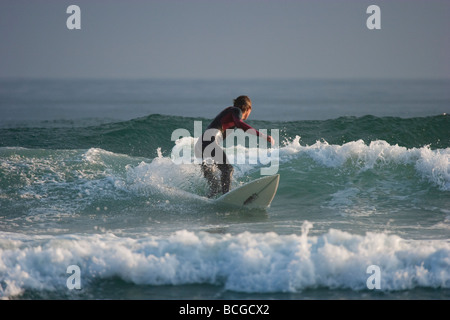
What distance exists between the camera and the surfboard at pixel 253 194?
287 inches

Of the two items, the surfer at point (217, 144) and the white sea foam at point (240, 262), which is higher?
the surfer at point (217, 144)

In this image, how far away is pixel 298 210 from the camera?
7.66 m

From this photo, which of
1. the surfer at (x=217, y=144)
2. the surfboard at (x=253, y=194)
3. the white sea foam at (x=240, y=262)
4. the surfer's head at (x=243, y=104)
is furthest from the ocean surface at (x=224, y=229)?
the surfer's head at (x=243, y=104)

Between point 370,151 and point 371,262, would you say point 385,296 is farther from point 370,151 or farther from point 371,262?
point 370,151

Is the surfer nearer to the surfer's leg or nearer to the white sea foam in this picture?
the surfer's leg

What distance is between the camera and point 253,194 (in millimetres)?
7395

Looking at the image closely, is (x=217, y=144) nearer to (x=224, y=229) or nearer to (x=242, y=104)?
(x=242, y=104)

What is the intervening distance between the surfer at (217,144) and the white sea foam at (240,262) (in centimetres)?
201

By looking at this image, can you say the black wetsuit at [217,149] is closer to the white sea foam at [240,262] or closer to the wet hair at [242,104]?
the wet hair at [242,104]

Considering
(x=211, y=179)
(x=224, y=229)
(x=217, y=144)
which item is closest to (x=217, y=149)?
(x=217, y=144)

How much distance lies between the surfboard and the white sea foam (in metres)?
1.79

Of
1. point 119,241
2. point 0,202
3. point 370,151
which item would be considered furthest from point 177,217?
point 370,151

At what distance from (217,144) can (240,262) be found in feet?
8.54
